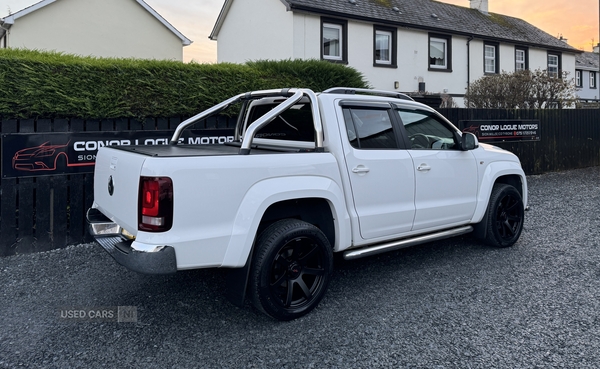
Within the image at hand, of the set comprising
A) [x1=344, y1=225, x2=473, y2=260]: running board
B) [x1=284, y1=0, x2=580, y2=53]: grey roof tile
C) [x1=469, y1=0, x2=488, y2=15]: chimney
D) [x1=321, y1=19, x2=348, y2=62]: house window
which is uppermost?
[x1=469, y1=0, x2=488, y2=15]: chimney

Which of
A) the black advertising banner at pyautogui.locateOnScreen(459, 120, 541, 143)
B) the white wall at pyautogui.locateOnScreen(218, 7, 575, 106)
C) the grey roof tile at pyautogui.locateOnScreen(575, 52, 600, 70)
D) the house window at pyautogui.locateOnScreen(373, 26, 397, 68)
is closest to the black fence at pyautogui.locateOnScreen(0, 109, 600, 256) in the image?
the black advertising banner at pyautogui.locateOnScreen(459, 120, 541, 143)

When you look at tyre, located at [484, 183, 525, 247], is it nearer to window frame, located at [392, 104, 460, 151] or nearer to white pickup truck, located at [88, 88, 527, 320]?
white pickup truck, located at [88, 88, 527, 320]

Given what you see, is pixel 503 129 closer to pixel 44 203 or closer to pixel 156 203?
pixel 44 203

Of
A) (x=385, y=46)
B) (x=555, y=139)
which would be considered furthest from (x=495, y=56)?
(x=555, y=139)

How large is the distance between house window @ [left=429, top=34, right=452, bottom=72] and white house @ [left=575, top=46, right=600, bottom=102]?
80.2ft

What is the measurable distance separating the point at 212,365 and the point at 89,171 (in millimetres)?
3798

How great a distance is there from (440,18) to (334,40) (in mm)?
6720

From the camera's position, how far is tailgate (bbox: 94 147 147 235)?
3.32m

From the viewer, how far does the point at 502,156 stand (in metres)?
5.85

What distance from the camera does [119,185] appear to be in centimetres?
361

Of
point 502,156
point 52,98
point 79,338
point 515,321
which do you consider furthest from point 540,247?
point 52,98

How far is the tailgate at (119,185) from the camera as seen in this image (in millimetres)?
3316

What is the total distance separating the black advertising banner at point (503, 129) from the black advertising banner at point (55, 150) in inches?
300

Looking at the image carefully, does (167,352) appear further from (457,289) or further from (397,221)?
(457,289)
